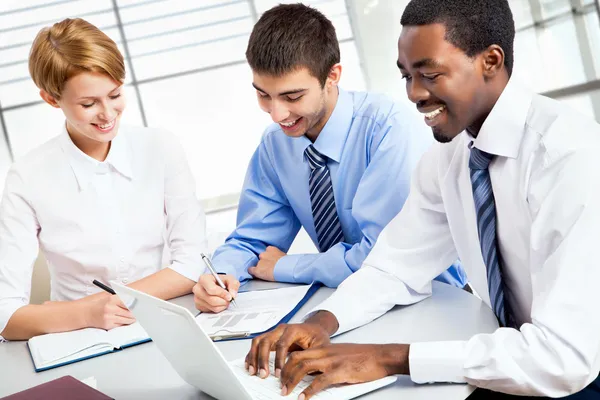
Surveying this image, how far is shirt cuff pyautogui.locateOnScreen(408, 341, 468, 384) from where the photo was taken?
3.85ft

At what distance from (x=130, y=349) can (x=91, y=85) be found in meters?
0.76

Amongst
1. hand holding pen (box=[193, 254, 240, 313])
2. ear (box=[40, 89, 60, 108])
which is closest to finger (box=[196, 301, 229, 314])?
hand holding pen (box=[193, 254, 240, 313])

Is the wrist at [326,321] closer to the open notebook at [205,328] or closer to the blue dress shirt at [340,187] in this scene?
the open notebook at [205,328]

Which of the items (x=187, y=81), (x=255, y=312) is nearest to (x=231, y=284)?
(x=255, y=312)

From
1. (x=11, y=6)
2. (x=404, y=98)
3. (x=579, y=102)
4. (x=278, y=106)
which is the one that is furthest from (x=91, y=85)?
(x=579, y=102)

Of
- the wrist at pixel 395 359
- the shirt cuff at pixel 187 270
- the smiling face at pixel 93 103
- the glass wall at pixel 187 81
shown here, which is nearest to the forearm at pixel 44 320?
the shirt cuff at pixel 187 270

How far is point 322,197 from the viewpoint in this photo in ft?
6.79

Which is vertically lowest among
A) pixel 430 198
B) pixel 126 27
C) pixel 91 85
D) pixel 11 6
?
pixel 430 198

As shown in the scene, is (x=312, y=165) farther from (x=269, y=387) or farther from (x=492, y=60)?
(x=269, y=387)

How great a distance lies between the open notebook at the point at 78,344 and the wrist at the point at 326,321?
40 cm

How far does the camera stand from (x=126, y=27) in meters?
5.37

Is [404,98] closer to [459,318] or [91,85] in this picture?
[91,85]

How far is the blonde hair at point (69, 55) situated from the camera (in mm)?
1880

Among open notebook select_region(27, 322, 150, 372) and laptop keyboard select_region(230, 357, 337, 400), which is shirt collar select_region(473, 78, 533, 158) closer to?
laptop keyboard select_region(230, 357, 337, 400)
